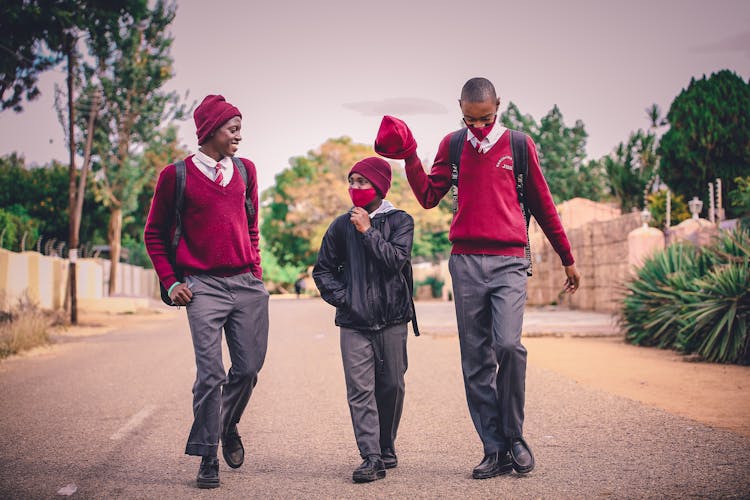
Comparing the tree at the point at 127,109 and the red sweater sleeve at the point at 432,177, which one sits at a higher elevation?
the tree at the point at 127,109

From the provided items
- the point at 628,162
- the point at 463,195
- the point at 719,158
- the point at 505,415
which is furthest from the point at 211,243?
the point at 628,162

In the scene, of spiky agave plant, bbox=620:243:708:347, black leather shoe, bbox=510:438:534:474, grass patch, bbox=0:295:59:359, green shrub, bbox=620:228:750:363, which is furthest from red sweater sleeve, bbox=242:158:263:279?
grass patch, bbox=0:295:59:359

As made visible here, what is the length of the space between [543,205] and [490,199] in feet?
1.19

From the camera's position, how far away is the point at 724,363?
11.3 m

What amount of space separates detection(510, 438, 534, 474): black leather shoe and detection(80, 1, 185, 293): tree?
4006cm

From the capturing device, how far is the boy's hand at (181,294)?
16.2 feet

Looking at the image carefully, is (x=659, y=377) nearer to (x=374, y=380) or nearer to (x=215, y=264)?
(x=374, y=380)

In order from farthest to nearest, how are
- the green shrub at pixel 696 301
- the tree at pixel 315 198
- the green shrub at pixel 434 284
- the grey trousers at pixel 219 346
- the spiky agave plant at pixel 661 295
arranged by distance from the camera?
the tree at pixel 315 198 → the green shrub at pixel 434 284 → the spiky agave plant at pixel 661 295 → the green shrub at pixel 696 301 → the grey trousers at pixel 219 346

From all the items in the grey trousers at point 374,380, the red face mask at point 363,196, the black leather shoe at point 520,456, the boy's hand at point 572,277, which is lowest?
the black leather shoe at point 520,456

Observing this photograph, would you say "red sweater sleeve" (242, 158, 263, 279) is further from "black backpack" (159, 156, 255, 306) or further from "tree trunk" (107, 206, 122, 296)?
"tree trunk" (107, 206, 122, 296)

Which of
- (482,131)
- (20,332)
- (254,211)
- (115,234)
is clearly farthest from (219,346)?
(115,234)

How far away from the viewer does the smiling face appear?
515cm

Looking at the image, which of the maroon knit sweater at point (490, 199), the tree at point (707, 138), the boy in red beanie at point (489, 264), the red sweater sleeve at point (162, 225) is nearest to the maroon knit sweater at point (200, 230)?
the red sweater sleeve at point (162, 225)

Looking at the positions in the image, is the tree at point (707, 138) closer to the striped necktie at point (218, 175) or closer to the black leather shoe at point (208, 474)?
the striped necktie at point (218, 175)
